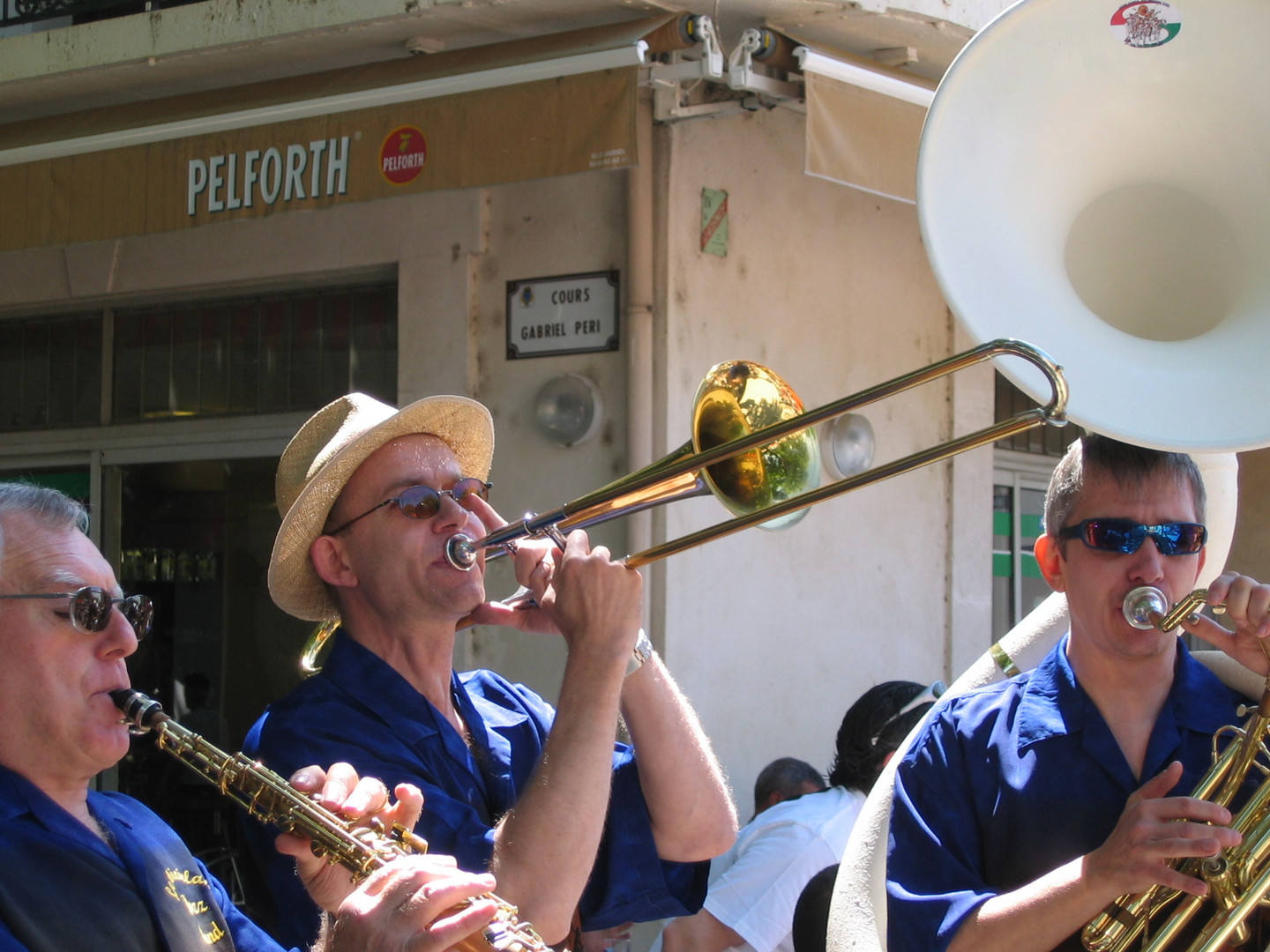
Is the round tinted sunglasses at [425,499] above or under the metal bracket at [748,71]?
under

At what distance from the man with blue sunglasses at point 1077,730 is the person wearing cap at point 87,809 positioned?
2.74 ft

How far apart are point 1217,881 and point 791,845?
177 centimetres

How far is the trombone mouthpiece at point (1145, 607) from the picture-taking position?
90.6 inches

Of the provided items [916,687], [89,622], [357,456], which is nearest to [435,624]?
[357,456]

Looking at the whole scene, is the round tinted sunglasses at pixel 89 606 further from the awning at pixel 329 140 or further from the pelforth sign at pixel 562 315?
the pelforth sign at pixel 562 315

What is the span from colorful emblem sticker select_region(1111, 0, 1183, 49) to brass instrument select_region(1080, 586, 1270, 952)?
0.94 metres

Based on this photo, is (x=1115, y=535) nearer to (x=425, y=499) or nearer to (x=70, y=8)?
(x=425, y=499)

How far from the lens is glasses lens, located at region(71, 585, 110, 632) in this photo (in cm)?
196

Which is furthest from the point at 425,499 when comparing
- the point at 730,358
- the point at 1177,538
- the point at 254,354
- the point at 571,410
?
the point at 254,354

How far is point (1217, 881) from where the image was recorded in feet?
7.11

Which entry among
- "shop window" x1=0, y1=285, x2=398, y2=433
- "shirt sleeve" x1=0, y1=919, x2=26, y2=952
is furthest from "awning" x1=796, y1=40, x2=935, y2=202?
"shirt sleeve" x1=0, y1=919, x2=26, y2=952

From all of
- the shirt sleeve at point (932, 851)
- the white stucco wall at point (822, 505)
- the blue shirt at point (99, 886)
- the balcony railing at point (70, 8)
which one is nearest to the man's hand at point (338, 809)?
the blue shirt at point (99, 886)

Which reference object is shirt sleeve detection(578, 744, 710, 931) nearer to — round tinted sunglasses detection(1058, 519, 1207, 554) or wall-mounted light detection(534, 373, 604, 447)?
round tinted sunglasses detection(1058, 519, 1207, 554)

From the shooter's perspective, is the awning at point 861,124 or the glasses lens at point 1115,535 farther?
the awning at point 861,124
